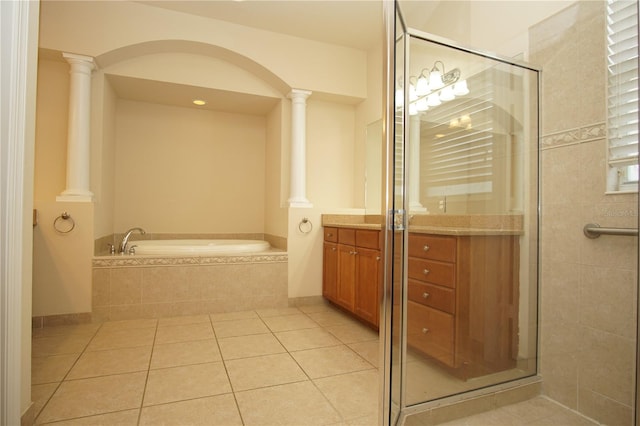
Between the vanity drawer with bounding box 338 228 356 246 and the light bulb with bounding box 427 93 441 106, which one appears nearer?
the light bulb with bounding box 427 93 441 106

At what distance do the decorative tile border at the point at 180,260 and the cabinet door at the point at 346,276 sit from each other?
562 millimetres

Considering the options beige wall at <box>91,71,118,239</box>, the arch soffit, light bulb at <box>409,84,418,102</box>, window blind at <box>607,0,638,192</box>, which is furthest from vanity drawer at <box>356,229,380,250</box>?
beige wall at <box>91,71,118,239</box>

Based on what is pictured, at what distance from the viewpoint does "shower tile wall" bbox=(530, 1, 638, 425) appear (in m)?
1.37

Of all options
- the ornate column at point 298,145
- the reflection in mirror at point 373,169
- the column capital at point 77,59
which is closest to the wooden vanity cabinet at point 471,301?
the reflection in mirror at point 373,169

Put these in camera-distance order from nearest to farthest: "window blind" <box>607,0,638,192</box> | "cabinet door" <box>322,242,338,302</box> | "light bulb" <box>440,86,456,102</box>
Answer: "window blind" <box>607,0,638,192</box> → "light bulb" <box>440,86,456,102</box> → "cabinet door" <box>322,242,338,302</box>

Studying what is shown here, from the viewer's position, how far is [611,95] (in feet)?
4.55

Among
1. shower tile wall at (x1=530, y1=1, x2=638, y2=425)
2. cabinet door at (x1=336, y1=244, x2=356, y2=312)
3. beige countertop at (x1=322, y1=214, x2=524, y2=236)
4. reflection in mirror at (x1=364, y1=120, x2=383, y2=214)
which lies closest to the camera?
shower tile wall at (x1=530, y1=1, x2=638, y2=425)

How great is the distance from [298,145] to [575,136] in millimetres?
2401

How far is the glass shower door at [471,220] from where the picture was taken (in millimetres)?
1621

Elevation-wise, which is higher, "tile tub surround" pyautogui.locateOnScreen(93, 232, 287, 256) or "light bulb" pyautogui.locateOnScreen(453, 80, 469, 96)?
"light bulb" pyautogui.locateOnScreen(453, 80, 469, 96)

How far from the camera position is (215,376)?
73.2 inches

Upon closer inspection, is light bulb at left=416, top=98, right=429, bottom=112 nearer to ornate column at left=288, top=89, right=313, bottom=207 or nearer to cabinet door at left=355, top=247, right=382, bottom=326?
cabinet door at left=355, top=247, right=382, bottom=326

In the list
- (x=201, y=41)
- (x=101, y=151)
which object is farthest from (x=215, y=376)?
(x=201, y=41)

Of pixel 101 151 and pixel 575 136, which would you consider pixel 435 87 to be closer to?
pixel 575 136
